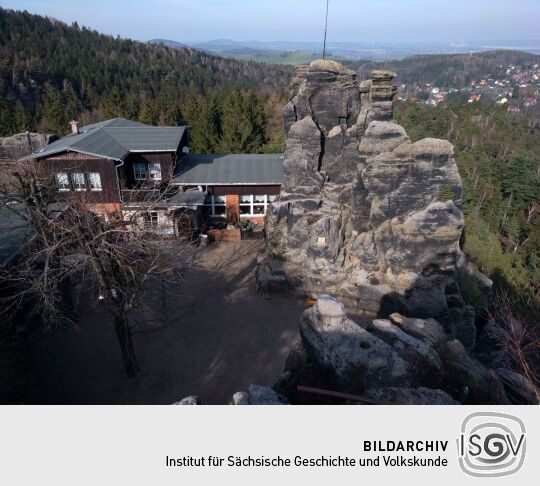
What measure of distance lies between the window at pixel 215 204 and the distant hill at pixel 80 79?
2268 centimetres

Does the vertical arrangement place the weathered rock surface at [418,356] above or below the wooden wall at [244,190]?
above

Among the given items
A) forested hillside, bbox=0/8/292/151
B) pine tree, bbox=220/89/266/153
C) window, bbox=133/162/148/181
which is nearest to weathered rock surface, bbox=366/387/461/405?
window, bbox=133/162/148/181

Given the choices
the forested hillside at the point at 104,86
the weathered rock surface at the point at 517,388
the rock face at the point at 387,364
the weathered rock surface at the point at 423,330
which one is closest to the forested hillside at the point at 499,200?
the weathered rock surface at the point at 517,388

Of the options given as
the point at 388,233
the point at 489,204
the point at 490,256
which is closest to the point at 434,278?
the point at 388,233

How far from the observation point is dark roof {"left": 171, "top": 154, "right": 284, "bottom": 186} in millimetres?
25641

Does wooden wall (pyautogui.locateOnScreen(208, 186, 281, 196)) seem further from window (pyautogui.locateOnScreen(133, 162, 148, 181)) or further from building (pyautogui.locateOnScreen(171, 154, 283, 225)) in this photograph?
window (pyautogui.locateOnScreen(133, 162, 148, 181))

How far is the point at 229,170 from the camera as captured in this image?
1061 inches

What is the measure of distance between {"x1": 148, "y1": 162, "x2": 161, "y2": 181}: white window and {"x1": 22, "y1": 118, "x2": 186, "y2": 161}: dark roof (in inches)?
54.4

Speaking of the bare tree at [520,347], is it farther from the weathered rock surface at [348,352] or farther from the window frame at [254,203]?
the window frame at [254,203]

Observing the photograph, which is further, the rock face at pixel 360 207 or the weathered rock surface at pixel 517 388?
the rock face at pixel 360 207

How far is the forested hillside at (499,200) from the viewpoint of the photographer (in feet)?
99.2

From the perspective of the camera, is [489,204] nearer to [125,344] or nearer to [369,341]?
[369,341]

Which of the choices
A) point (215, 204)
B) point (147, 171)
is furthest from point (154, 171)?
point (215, 204)
